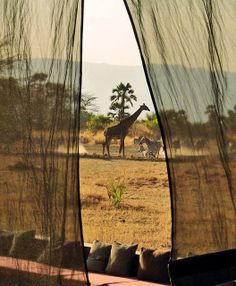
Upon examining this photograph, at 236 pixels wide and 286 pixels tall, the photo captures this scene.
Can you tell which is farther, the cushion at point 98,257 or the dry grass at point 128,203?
the dry grass at point 128,203

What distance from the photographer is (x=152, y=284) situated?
16.1ft

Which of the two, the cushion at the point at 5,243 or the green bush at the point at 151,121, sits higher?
the green bush at the point at 151,121

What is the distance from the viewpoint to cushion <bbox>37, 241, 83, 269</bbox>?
90.0 inches

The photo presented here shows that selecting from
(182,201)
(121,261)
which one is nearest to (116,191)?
(121,261)

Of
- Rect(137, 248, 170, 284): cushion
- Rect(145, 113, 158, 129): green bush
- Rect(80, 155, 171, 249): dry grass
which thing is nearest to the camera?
Rect(137, 248, 170, 284): cushion

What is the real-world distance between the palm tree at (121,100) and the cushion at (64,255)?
6.21 metres

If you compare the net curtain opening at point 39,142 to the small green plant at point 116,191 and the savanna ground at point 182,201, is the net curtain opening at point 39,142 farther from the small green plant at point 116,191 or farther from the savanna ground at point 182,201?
the small green plant at point 116,191

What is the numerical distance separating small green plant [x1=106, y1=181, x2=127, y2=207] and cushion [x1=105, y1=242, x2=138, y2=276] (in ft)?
10.3

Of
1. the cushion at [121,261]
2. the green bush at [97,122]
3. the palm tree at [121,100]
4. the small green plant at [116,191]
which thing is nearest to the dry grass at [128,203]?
the small green plant at [116,191]

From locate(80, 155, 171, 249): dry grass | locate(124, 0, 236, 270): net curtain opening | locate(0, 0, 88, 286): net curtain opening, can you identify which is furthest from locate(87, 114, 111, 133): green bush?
locate(0, 0, 88, 286): net curtain opening

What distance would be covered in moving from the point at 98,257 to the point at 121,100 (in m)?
3.27

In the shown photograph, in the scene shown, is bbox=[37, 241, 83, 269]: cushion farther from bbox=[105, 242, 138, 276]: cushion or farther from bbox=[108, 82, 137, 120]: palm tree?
bbox=[108, 82, 137, 120]: palm tree

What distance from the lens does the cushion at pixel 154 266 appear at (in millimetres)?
5164

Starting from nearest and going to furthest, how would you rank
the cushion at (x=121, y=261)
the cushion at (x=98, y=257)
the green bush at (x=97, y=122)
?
the cushion at (x=121, y=261)
the cushion at (x=98, y=257)
the green bush at (x=97, y=122)
